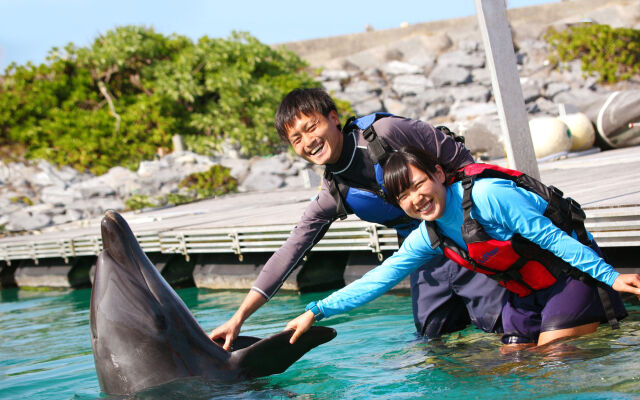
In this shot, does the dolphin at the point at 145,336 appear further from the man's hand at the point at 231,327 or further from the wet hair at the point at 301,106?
the wet hair at the point at 301,106

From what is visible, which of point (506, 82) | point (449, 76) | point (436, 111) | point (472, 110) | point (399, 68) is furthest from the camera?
point (399, 68)

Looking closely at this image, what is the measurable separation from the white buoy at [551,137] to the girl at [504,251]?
826cm

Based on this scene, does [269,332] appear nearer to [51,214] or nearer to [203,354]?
[203,354]

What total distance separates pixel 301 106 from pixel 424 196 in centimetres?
69

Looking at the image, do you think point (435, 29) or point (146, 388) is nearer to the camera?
point (146, 388)

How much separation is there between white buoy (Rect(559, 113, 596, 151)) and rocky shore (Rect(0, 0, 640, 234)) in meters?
1.30

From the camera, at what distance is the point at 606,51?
67.1 ft

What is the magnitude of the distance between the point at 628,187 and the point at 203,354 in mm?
3393

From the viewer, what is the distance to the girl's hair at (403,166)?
2.75 m

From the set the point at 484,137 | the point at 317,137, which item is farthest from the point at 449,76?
the point at 317,137

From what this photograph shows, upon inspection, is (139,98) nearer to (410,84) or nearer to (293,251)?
(410,84)

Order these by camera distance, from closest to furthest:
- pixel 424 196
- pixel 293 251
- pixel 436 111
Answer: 1. pixel 424 196
2. pixel 293 251
3. pixel 436 111

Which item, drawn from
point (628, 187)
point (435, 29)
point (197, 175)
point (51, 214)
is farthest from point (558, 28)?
point (628, 187)

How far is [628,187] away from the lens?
496 centimetres
